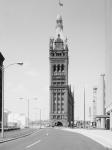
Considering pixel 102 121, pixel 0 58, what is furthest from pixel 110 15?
pixel 102 121

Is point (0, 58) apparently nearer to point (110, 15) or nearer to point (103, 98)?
point (110, 15)

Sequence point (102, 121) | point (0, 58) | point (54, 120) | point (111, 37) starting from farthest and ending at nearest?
point (54, 120) → point (102, 121) → point (0, 58) → point (111, 37)

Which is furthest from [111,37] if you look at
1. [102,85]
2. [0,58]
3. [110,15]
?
[102,85]

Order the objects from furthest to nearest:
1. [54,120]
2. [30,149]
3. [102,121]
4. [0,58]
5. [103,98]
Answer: [54,120]
[103,98]
[102,121]
[0,58]
[30,149]

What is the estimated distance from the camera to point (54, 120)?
19250 cm

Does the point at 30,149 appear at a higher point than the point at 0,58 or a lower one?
lower

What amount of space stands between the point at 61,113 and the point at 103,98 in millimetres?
45196

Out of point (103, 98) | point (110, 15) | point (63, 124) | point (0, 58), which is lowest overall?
point (63, 124)

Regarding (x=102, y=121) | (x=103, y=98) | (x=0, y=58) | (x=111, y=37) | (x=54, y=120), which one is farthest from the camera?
(x=54, y=120)

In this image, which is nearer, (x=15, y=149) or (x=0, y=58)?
(x=15, y=149)

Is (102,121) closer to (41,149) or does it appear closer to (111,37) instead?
(111,37)

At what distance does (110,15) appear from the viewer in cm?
9700

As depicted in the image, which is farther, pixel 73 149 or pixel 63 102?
pixel 63 102

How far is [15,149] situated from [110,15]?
265 ft
